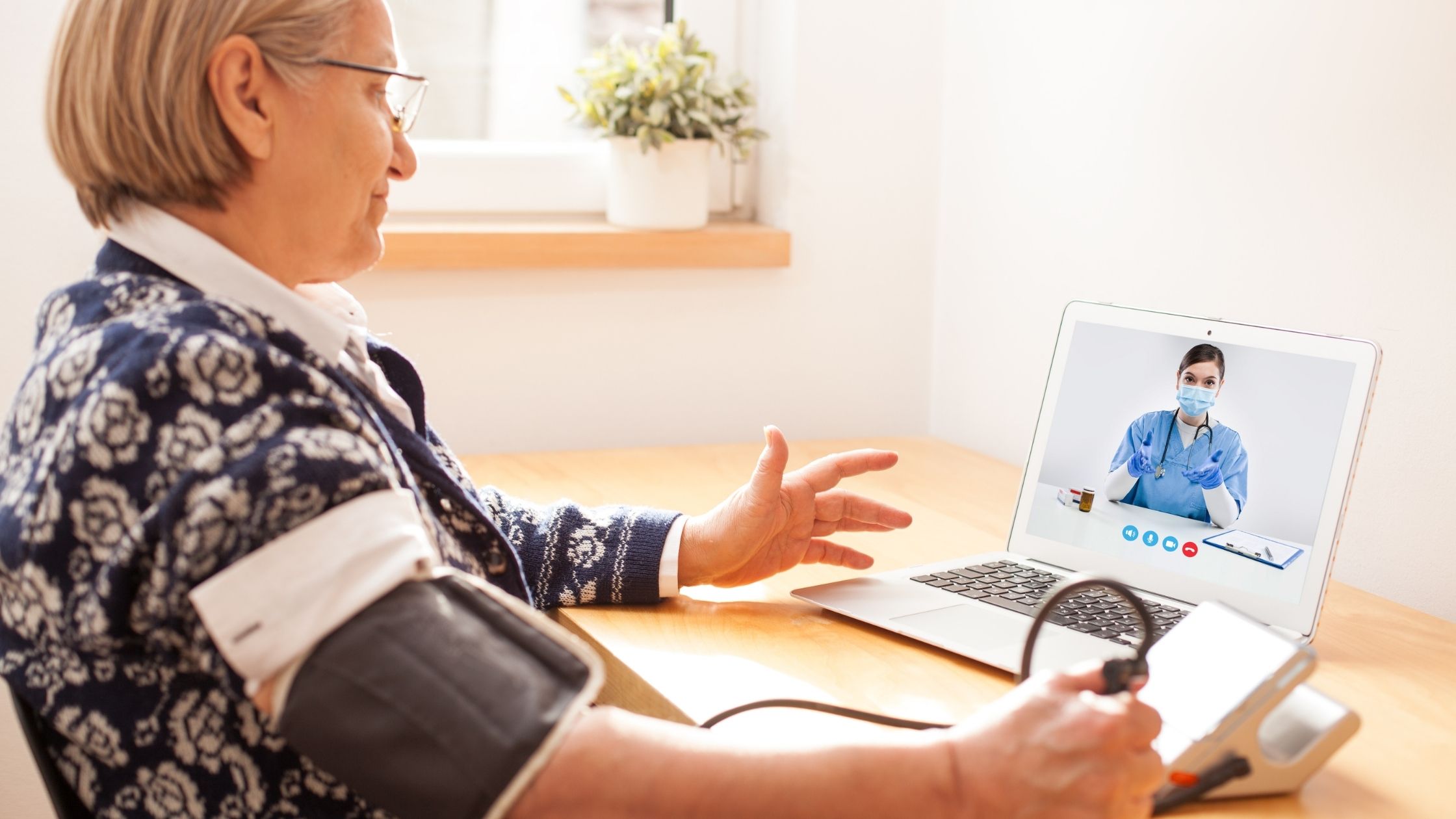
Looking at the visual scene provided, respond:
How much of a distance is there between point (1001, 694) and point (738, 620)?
0.24m

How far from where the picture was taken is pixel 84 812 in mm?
750

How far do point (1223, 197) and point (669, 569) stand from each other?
28.6 inches

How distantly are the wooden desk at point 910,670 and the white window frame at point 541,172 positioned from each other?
603 mm

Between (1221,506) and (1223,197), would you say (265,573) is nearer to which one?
(1221,506)

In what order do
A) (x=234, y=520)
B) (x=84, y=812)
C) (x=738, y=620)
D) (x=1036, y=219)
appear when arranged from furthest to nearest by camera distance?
(x=1036, y=219) < (x=738, y=620) < (x=84, y=812) < (x=234, y=520)

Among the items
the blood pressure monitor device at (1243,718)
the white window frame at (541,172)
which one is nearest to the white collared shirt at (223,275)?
the blood pressure monitor device at (1243,718)

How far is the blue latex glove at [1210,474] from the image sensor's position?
1.05m

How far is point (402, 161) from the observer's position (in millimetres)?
959

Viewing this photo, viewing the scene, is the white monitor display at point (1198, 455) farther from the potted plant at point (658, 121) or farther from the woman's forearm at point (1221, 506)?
the potted plant at point (658, 121)

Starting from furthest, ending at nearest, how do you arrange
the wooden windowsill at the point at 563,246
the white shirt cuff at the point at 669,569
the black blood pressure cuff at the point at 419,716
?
1. the wooden windowsill at the point at 563,246
2. the white shirt cuff at the point at 669,569
3. the black blood pressure cuff at the point at 419,716

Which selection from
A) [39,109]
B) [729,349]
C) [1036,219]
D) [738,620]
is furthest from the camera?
[729,349]

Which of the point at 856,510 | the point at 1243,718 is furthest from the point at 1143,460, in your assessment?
the point at 1243,718

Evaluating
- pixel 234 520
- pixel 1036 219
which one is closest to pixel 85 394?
pixel 234 520

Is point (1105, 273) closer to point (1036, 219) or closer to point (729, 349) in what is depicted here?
point (1036, 219)
